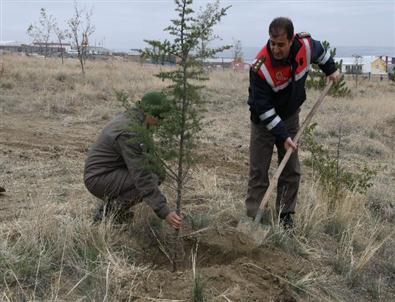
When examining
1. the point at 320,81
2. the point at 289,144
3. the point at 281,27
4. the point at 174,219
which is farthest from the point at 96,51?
the point at 174,219

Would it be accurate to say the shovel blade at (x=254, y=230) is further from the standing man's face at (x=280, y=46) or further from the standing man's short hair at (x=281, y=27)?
the standing man's short hair at (x=281, y=27)

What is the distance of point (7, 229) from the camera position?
3.88m

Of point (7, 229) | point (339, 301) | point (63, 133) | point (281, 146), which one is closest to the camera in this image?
point (339, 301)

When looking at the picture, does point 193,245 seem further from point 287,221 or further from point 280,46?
point 280,46

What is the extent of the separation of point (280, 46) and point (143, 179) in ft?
4.67

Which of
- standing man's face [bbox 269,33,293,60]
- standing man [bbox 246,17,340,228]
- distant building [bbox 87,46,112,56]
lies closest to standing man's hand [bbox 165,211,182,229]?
standing man [bbox 246,17,340,228]

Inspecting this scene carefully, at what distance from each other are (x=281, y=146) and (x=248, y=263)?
4.25ft

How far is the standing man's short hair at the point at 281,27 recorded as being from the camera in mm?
3844

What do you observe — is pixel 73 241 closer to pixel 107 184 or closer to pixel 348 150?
pixel 107 184

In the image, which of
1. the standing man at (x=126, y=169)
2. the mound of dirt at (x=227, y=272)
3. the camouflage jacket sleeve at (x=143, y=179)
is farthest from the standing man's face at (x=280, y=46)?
the mound of dirt at (x=227, y=272)

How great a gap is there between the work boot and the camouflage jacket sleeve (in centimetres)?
126

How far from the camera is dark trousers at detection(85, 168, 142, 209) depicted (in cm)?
424

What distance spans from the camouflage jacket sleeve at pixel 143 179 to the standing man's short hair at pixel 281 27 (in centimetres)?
131

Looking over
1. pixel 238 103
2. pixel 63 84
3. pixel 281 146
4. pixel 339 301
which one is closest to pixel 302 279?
pixel 339 301
